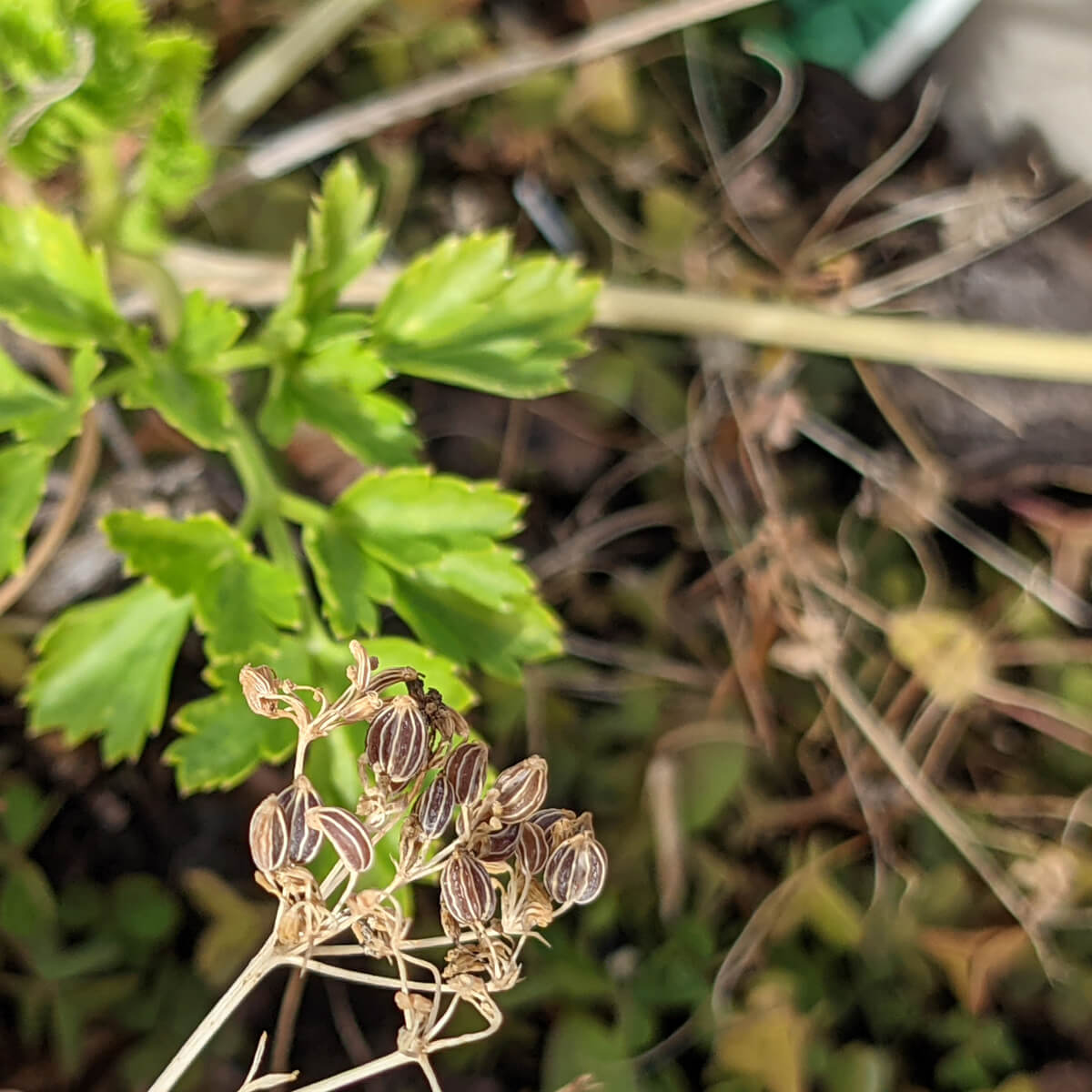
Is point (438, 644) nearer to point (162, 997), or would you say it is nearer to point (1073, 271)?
point (162, 997)

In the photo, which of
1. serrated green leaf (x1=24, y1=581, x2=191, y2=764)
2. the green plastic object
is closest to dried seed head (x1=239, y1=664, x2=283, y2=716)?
serrated green leaf (x1=24, y1=581, x2=191, y2=764)

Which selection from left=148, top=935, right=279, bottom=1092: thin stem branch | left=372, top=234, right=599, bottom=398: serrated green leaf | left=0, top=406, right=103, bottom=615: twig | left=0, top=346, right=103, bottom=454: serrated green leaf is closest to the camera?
left=148, top=935, right=279, bottom=1092: thin stem branch

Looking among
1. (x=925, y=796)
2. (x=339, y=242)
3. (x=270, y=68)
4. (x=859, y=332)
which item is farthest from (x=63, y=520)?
(x=925, y=796)

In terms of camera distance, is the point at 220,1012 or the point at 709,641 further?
the point at 709,641

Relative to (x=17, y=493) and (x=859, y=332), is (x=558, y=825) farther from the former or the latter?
(x=859, y=332)

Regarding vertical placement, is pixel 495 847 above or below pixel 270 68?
below

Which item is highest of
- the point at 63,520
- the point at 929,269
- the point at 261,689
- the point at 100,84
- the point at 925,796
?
the point at 100,84

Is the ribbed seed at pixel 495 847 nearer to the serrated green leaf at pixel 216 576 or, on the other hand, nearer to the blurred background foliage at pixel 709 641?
the serrated green leaf at pixel 216 576

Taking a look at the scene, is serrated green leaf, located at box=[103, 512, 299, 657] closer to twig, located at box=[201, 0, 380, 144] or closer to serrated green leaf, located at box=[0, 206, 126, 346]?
serrated green leaf, located at box=[0, 206, 126, 346]
